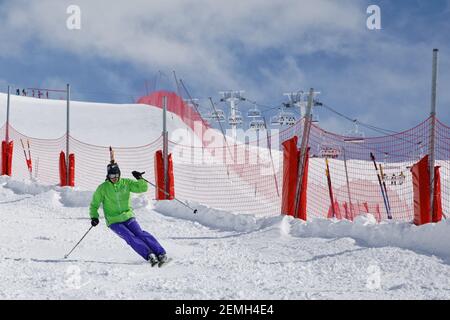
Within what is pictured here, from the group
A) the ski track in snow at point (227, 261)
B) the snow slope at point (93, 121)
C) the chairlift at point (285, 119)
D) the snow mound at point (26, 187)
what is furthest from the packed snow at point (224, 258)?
the chairlift at point (285, 119)

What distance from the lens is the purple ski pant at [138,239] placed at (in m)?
6.66

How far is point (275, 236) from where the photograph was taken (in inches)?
343

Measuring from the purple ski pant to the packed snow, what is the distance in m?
0.21

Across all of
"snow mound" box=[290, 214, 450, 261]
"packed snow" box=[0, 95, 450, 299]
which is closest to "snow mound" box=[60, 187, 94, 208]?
"packed snow" box=[0, 95, 450, 299]

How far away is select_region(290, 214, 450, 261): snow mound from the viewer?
6984 mm

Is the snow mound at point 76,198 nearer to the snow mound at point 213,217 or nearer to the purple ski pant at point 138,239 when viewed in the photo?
the snow mound at point 213,217

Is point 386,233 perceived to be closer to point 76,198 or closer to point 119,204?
point 119,204

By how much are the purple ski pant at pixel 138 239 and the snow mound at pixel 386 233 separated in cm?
288

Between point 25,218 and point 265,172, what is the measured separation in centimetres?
2071

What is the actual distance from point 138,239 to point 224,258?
1161 mm

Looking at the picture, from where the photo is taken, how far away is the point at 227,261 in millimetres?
6785

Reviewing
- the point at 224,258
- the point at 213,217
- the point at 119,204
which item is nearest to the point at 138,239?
the point at 119,204

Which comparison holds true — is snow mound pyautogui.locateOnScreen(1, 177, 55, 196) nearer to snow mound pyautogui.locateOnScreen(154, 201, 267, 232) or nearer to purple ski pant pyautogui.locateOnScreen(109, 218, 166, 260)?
snow mound pyautogui.locateOnScreen(154, 201, 267, 232)
